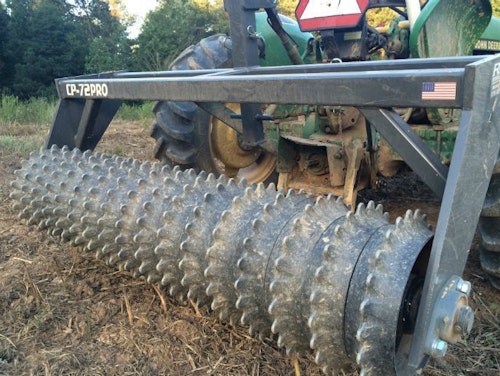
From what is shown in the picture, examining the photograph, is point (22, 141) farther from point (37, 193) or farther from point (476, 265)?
point (476, 265)

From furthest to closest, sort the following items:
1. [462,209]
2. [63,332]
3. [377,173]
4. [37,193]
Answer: [377,173] → [37,193] → [63,332] → [462,209]

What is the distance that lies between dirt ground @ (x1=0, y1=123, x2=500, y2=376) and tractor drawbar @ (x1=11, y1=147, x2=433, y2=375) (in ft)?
0.75

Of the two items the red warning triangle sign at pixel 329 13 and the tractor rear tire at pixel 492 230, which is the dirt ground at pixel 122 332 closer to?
the tractor rear tire at pixel 492 230

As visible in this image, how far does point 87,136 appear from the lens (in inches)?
115

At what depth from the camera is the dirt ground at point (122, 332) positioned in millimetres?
2031

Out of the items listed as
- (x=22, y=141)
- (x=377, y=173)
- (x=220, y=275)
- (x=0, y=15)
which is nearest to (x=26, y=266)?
(x=220, y=275)

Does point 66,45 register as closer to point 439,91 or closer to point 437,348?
point 439,91

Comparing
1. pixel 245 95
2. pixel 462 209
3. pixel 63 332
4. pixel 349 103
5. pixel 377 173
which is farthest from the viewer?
pixel 377 173

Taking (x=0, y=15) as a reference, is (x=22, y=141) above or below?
below

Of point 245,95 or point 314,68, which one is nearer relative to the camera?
point 245,95

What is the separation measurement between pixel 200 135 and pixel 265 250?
175 cm

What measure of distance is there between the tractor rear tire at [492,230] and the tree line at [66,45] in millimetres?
14358

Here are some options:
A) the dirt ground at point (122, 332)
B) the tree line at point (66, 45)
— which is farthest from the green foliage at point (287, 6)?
the dirt ground at point (122, 332)

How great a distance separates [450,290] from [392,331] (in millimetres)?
210
